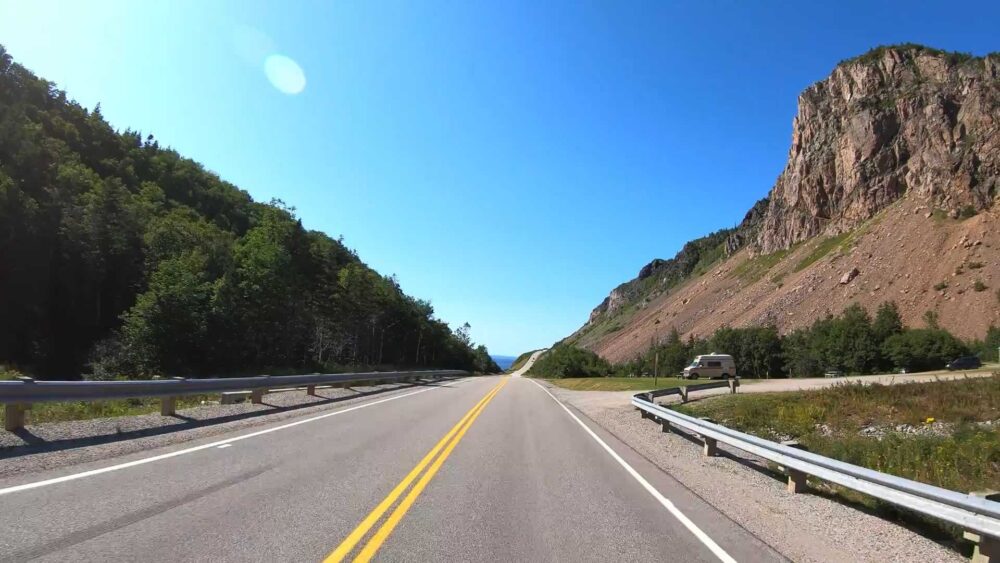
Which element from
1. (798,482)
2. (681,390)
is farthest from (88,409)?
(681,390)

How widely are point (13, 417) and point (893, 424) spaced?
85.6ft

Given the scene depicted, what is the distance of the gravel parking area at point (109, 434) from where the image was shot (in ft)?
26.6

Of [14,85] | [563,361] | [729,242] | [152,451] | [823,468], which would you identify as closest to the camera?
[823,468]

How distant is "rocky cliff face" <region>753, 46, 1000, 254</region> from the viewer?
94000 mm

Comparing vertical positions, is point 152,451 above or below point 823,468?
below

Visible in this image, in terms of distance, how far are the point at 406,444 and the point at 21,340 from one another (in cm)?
4086

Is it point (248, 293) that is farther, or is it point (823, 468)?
point (248, 293)

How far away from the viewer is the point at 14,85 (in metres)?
67.3

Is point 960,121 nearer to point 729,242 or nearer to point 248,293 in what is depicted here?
point 729,242

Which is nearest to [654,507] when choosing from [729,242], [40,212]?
[40,212]

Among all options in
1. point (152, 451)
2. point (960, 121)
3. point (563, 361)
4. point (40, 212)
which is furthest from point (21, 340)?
point (960, 121)

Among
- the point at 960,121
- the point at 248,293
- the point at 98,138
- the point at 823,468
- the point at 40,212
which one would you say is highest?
the point at 960,121

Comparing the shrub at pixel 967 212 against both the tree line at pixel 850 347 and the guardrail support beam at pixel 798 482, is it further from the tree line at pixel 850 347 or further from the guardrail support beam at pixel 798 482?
the guardrail support beam at pixel 798 482

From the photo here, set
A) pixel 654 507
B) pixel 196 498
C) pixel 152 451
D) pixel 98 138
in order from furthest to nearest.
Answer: pixel 98 138, pixel 152 451, pixel 654 507, pixel 196 498
